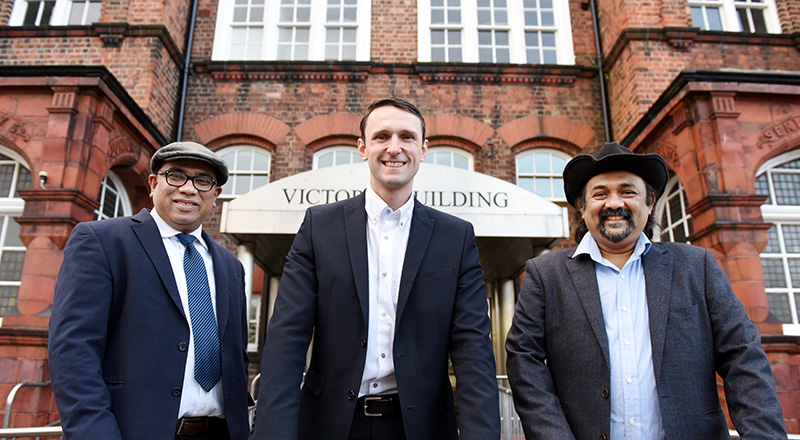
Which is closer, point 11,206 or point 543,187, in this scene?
point 11,206

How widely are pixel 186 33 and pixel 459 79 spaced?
555 centimetres

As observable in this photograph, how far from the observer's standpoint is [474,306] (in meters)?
2.14

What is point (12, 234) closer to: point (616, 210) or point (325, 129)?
point (325, 129)

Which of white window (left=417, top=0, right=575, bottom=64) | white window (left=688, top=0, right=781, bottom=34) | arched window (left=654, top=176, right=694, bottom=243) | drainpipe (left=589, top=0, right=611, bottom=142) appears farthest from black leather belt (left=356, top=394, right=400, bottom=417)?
white window (left=688, top=0, right=781, bottom=34)

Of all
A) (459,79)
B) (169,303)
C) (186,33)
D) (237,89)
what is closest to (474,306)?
(169,303)

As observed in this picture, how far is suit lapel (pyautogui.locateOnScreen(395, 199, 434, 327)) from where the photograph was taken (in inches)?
80.4

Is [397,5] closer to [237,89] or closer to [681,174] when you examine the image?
[237,89]

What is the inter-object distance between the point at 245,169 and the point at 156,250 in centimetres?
687

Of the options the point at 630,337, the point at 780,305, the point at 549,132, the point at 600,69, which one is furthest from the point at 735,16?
the point at 630,337

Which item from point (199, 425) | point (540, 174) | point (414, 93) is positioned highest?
point (414, 93)

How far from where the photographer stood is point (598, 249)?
2438mm

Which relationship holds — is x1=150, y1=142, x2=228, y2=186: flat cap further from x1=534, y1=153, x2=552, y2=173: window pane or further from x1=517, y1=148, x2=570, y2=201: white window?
x1=534, y1=153, x2=552, y2=173: window pane

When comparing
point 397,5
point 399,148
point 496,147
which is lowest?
point 399,148

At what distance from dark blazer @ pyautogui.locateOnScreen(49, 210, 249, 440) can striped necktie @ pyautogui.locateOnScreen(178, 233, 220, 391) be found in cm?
5
